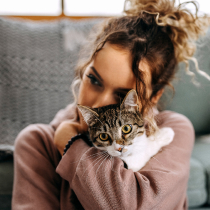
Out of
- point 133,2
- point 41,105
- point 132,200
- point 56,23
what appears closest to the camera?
point 132,200

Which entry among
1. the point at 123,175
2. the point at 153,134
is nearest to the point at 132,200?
the point at 123,175

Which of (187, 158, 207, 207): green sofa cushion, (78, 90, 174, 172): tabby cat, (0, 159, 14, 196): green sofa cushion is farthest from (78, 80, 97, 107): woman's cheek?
(187, 158, 207, 207): green sofa cushion

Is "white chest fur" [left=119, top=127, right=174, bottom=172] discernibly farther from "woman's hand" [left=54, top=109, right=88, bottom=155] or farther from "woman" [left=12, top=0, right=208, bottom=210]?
"woman's hand" [left=54, top=109, right=88, bottom=155]

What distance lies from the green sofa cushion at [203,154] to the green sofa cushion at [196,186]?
2cm

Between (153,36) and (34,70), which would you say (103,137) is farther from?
(34,70)

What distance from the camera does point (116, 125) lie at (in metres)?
0.75

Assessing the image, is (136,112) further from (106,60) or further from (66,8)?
(66,8)

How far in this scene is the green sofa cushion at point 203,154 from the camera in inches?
42.9

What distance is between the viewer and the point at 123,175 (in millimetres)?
666

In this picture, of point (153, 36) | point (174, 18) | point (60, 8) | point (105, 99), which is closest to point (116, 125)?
point (105, 99)

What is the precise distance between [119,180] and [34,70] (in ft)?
3.51

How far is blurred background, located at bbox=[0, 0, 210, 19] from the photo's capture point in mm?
2076

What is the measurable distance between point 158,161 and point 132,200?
0.66 ft

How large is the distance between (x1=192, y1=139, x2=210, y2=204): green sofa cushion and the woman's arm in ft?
1.24
